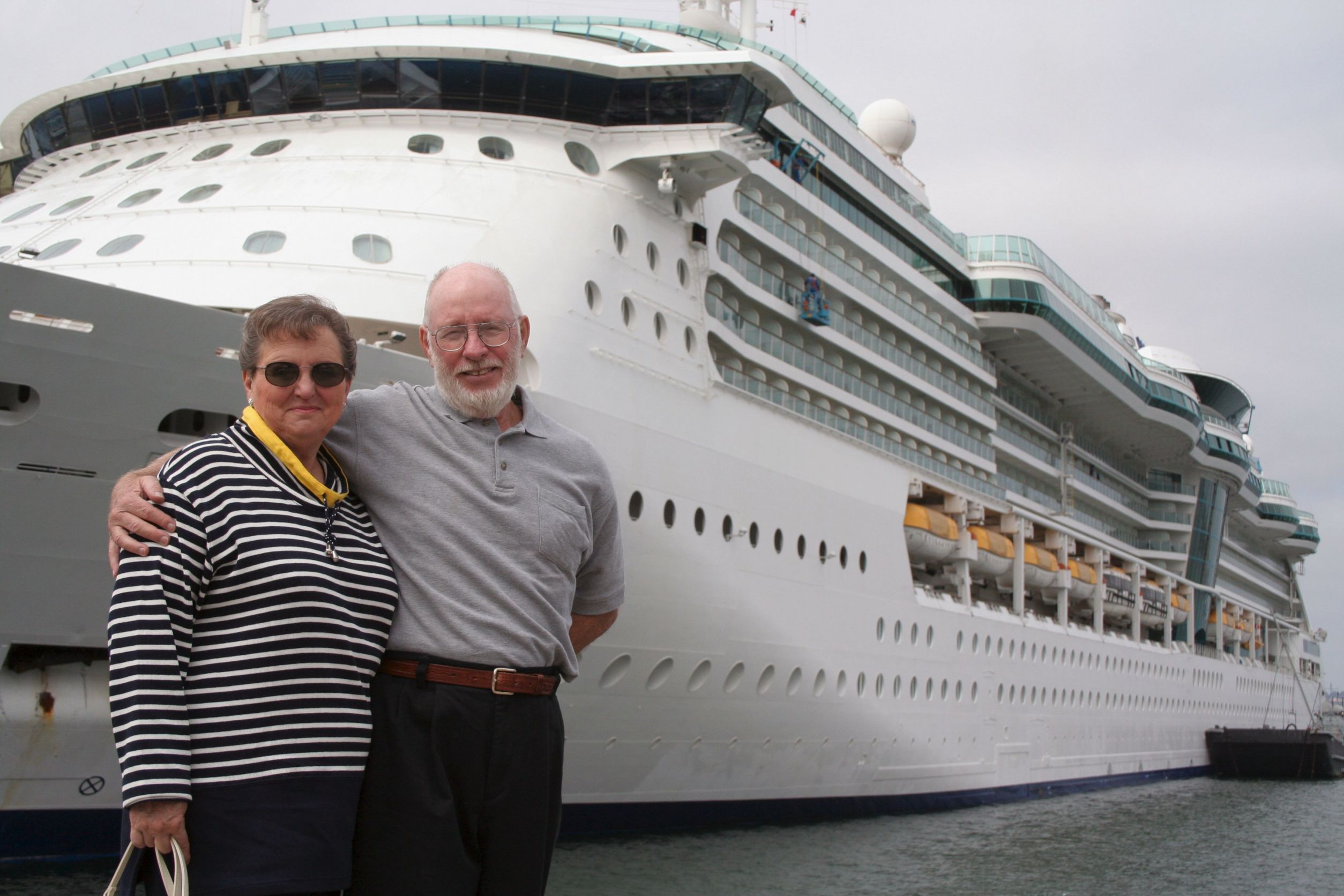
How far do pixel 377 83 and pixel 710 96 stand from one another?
11.5 feet

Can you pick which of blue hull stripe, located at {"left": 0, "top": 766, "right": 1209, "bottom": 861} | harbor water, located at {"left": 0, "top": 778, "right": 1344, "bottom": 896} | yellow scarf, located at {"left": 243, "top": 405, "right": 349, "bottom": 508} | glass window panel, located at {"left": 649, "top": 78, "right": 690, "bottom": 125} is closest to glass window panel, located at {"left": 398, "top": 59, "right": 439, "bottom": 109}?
glass window panel, located at {"left": 649, "top": 78, "right": 690, "bottom": 125}

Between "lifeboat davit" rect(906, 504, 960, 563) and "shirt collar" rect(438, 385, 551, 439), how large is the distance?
A: 1487cm

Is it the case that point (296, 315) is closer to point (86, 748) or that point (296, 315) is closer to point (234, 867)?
point (234, 867)

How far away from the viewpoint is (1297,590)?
Result: 51281mm

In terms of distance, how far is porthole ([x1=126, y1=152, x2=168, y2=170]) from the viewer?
1316 centimetres

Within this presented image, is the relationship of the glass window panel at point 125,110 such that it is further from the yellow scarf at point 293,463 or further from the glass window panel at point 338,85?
the yellow scarf at point 293,463

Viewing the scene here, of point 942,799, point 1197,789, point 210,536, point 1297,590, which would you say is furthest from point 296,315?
point 1297,590

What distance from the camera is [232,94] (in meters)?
13.3

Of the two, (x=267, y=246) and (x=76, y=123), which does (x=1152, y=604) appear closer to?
(x=267, y=246)

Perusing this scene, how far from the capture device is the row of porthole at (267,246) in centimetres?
1076

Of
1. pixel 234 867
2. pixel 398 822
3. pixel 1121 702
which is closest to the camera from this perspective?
pixel 234 867

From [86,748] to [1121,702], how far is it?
24521 millimetres

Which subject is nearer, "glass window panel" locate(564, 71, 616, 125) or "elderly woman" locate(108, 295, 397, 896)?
"elderly woman" locate(108, 295, 397, 896)

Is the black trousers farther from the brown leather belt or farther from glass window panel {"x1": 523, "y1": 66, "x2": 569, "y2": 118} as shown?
glass window panel {"x1": 523, "y1": 66, "x2": 569, "y2": 118}
